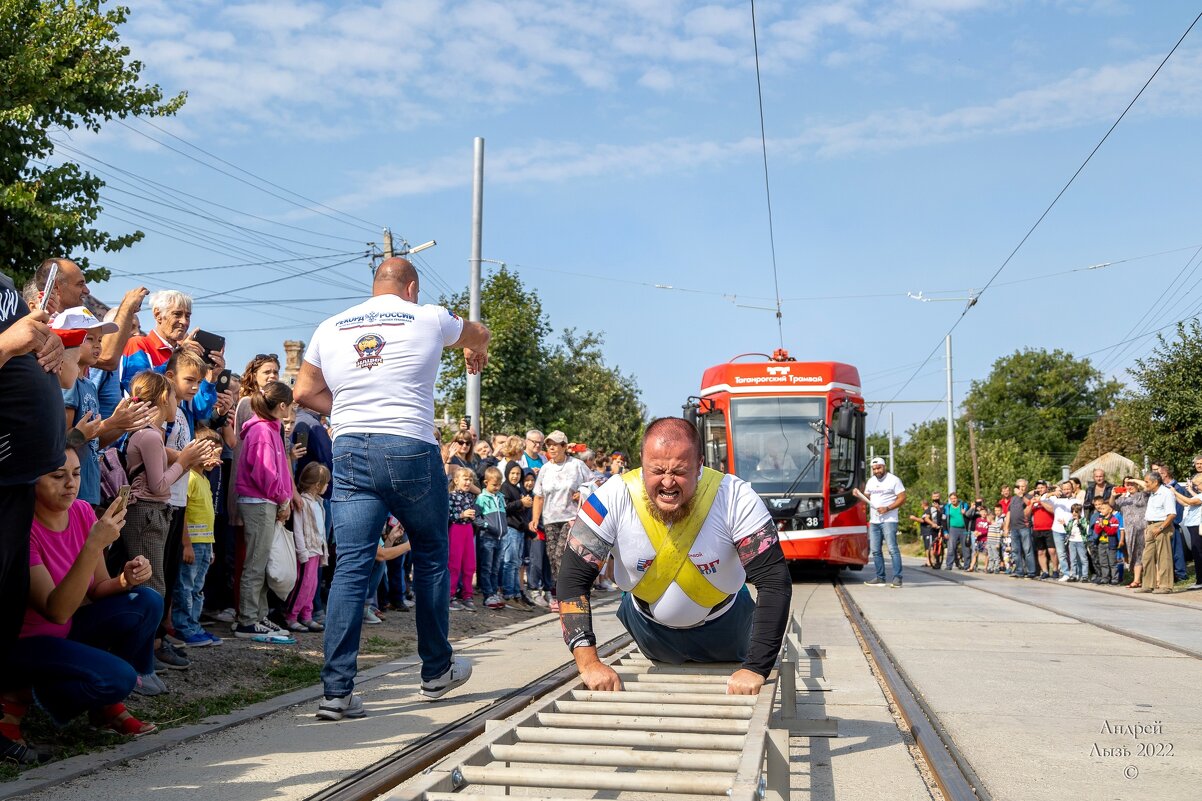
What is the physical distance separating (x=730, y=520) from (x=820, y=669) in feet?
12.2

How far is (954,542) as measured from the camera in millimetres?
32938

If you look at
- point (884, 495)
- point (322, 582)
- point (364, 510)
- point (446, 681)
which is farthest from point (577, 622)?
point (884, 495)

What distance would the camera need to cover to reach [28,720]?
5266 mm

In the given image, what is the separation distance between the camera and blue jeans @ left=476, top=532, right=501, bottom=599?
12812 millimetres

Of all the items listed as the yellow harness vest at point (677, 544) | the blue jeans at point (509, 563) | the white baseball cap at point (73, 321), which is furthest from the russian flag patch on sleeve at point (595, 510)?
the blue jeans at point (509, 563)

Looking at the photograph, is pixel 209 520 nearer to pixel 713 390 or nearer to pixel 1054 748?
pixel 1054 748

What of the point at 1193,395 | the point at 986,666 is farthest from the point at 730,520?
the point at 1193,395

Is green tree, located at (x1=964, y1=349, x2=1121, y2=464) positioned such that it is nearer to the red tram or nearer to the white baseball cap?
the red tram

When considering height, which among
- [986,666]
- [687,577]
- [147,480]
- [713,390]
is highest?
[713,390]

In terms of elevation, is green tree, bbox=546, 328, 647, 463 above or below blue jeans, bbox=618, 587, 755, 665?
above

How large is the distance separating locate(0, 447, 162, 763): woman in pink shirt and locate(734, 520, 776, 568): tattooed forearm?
2743mm

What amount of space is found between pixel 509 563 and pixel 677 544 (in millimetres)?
8806

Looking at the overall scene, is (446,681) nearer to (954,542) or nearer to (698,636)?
(698,636)

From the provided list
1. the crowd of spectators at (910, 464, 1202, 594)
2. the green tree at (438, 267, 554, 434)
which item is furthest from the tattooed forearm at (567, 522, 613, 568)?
the green tree at (438, 267, 554, 434)
